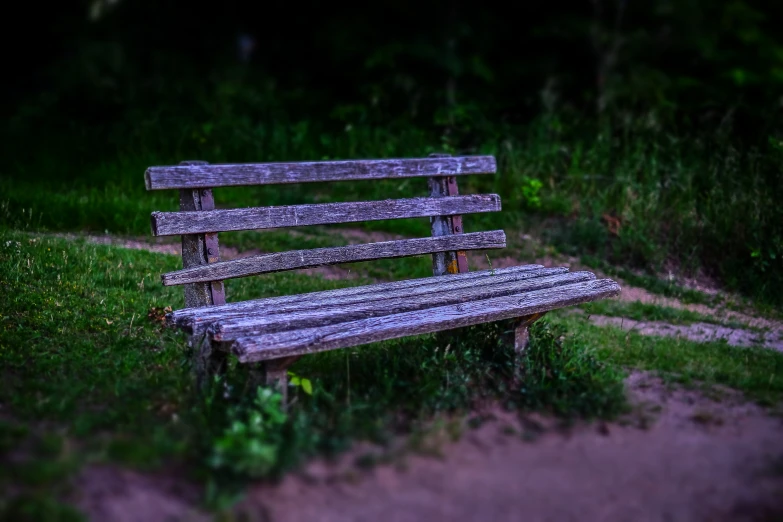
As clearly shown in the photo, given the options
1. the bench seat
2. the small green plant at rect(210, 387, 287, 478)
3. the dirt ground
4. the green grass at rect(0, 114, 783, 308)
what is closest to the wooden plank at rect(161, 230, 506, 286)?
the bench seat

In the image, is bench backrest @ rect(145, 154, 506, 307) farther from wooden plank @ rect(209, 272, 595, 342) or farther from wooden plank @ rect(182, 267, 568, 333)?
wooden plank @ rect(209, 272, 595, 342)

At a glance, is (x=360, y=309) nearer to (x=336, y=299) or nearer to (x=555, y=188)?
(x=336, y=299)

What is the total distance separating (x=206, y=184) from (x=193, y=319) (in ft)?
2.88

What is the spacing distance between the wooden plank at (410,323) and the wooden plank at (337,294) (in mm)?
406

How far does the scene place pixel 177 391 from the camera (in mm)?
3773

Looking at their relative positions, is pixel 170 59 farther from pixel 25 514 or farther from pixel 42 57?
pixel 25 514

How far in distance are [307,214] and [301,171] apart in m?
0.28

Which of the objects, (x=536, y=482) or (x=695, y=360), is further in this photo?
(x=695, y=360)

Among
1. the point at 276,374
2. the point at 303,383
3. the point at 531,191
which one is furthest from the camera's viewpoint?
the point at 531,191

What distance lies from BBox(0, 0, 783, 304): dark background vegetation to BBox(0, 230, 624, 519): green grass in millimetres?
2625

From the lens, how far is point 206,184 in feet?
Result: 13.8

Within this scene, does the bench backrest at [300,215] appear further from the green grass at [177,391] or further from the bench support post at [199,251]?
the green grass at [177,391]

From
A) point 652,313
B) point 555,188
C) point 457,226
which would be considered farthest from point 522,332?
point 555,188

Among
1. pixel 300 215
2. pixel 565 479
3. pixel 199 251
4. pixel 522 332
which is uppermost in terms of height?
pixel 300 215
